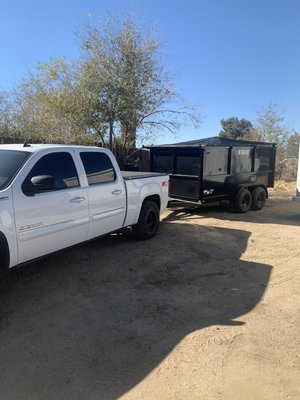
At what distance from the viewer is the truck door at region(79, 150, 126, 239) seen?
5.96 metres

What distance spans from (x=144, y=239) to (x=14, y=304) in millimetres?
3522

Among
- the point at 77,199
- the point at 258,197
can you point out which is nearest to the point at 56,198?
the point at 77,199

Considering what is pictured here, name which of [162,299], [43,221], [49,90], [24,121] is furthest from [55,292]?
[24,121]

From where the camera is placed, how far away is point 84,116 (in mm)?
13117

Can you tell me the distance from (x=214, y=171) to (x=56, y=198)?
6.47 meters

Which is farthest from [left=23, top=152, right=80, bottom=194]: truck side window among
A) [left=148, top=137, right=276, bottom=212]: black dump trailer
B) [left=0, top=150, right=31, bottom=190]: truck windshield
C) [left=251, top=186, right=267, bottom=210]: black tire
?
[left=251, top=186, right=267, bottom=210]: black tire

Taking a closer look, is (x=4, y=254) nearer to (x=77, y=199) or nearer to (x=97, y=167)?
(x=77, y=199)

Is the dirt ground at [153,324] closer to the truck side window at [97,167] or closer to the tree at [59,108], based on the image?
the truck side window at [97,167]

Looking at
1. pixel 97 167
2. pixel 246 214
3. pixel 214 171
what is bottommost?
pixel 246 214

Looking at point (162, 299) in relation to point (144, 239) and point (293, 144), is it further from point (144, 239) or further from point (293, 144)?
point (293, 144)

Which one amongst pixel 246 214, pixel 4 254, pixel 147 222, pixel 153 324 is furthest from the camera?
pixel 246 214

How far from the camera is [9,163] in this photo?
493 cm

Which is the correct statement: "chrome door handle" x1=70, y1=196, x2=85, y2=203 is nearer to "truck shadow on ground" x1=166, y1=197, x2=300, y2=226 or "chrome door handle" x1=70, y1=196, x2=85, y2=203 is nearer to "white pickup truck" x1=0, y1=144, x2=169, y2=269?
"white pickup truck" x1=0, y1=144, x2=169, y2=269

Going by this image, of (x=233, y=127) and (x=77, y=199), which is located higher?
(x=233, y=127)
